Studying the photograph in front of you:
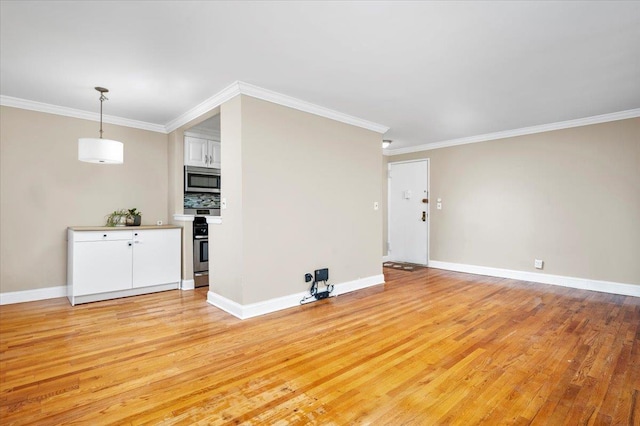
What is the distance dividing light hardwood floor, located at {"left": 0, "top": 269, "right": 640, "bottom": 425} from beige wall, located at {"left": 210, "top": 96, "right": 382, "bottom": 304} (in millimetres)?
475

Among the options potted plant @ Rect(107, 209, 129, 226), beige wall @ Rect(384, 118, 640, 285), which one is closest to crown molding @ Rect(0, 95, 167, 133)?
potted plant @ Rect(107, 209, 129, 226)

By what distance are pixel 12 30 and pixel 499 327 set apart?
15.3 feet

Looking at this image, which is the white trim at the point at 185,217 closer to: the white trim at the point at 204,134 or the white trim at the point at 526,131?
the white trim at the point at 204,134

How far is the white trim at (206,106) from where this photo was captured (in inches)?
130

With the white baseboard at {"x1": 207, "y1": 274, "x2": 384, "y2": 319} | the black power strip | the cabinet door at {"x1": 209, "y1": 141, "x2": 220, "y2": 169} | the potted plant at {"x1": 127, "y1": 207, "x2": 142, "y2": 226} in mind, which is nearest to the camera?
the white baseboard at {"x1": 207, "y1": 274, "x2": 384, "y2": 319}

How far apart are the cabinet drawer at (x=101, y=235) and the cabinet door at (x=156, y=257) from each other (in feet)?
0.37

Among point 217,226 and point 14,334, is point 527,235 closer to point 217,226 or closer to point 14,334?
point 217,226

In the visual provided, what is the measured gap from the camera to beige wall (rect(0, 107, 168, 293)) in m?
3.71

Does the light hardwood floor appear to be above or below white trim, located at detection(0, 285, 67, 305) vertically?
below

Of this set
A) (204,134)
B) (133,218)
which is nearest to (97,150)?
(133,218)

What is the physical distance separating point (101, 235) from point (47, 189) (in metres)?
0.97

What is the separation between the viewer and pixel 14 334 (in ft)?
9.20

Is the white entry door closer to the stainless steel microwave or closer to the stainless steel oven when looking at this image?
the stainless steel microwave

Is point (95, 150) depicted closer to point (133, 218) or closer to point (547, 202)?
point (133, 218)
